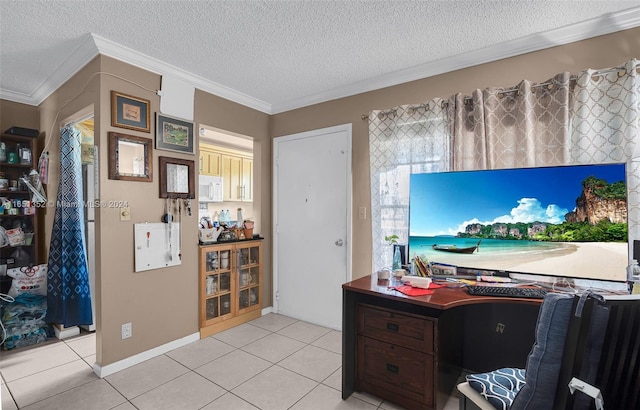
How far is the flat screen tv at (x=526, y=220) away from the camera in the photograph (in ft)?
5.96

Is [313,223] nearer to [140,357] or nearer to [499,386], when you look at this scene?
[140,357]

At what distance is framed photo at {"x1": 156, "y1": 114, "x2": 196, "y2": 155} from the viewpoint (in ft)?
8.94

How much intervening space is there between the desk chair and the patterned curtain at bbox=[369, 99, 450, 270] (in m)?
1.68

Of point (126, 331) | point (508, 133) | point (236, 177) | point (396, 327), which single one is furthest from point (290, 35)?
point (236, 177)

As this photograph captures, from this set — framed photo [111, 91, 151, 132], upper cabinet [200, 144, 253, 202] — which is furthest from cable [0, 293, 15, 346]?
upper cabinet [200, 144, 253, 202]

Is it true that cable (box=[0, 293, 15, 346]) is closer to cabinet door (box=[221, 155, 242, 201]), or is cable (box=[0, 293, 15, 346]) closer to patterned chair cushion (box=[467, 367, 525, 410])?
cabinet door (box=[221, 155, 242, 201])

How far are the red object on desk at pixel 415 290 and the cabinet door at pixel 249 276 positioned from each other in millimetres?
1998

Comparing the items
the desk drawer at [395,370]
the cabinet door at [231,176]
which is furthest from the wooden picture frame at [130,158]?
the cabinet door at [231,176]

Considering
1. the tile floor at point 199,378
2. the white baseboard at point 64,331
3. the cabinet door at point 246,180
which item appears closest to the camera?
the tile floor at point 199,378

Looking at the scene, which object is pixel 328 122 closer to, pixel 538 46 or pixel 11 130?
pixel 538 46

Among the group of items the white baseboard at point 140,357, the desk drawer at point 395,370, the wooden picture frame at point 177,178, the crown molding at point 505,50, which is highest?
the crown molding at point 505,50

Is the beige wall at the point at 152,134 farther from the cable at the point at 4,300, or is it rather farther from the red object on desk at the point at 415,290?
the red object on desk at the point at 415,290

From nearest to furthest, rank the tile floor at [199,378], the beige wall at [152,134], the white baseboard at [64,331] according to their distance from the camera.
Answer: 1. the tile floor at [199,378]
2. the beige wall at [152,134]
3. the white baseboard at [64,331]

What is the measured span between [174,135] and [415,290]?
8.04 ft
